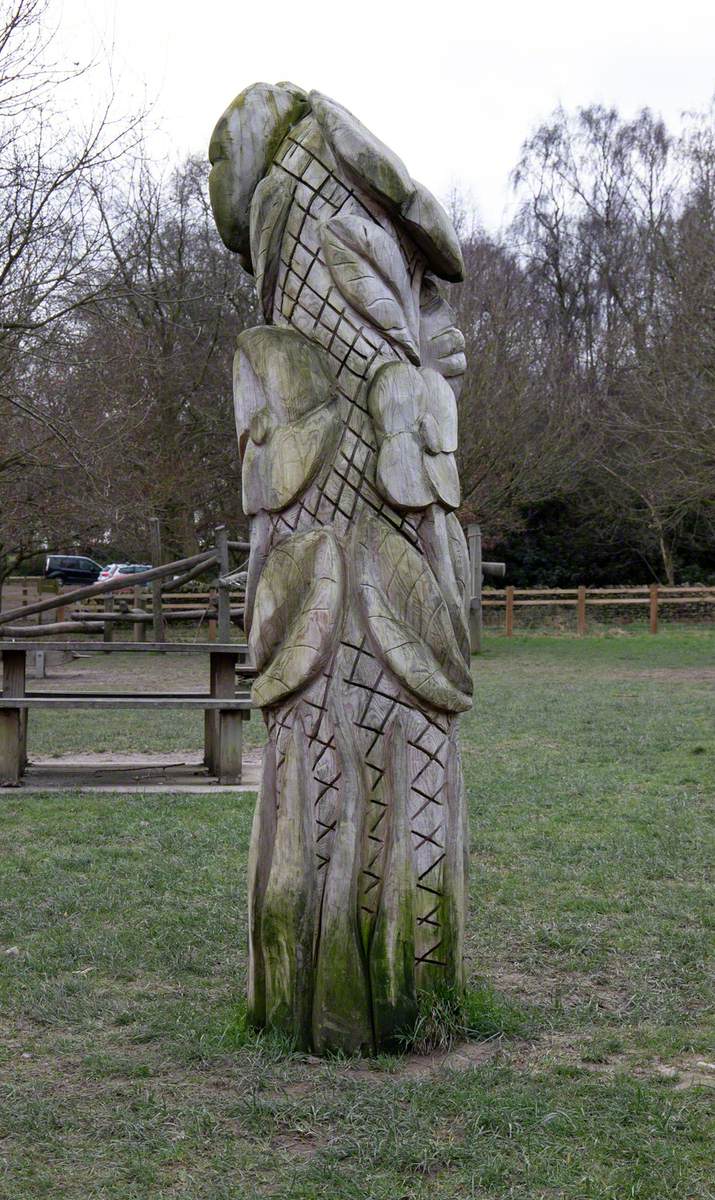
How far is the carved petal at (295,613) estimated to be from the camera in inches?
147

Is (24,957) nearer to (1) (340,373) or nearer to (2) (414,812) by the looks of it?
(2) (414,812)

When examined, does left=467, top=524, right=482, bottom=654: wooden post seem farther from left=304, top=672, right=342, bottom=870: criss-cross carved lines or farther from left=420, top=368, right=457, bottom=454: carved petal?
left=304, top=672, right=342, bottom=870: criss-cross carved lines

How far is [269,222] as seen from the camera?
3947mm

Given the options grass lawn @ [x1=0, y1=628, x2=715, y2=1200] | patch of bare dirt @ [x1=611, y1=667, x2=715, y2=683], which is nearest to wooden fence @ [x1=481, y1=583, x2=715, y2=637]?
patch of bare dirt @ [x1=611, y1=667, x2=715, y2=683]

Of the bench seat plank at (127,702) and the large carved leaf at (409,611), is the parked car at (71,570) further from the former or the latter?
the large carved leaf at (409,611)

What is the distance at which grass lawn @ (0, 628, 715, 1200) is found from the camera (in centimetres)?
304

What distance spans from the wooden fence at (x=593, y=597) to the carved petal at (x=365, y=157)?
938 inches

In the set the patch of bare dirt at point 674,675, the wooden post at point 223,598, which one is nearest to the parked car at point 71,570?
the patch of bare dirt at point 674,675

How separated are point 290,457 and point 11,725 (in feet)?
20.7

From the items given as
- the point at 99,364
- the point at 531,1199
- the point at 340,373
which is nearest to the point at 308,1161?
→ the point at 531,1199

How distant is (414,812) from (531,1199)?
1.18m

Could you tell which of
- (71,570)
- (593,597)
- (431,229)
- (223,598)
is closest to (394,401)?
(431,229)

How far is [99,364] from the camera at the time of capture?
15.5 m

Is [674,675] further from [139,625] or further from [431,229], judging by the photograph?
[431,229]
